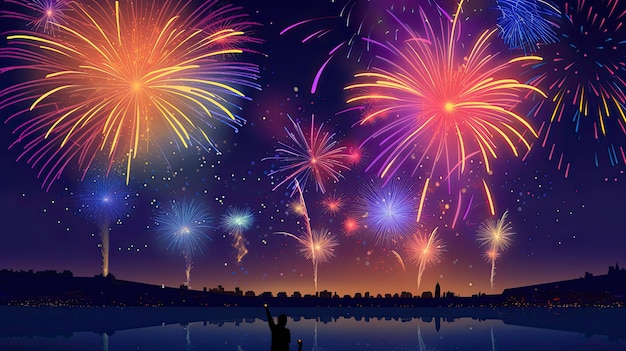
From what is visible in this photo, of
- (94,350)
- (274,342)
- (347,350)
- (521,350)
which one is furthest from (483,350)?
(274,342)

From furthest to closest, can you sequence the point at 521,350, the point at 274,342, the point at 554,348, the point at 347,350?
the point at 554,348
the point at 521,350
the point at 347,350
the point at 274,342

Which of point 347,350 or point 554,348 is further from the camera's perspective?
point 554,348

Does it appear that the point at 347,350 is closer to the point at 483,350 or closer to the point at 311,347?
the point at 311,347

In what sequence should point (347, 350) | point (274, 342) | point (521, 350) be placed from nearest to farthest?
1. point (274, 342)
2. point (347, 350)
3. point (521, 350)

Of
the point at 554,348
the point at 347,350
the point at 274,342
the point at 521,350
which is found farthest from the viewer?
the point at 554,348

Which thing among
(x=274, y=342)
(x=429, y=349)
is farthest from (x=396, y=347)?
(x=274, y=342)

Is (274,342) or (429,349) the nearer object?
(274,342)

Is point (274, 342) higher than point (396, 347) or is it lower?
higher

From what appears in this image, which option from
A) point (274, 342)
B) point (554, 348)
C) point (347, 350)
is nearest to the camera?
point (274, 342)

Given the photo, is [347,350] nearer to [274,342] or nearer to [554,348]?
[554,348]
